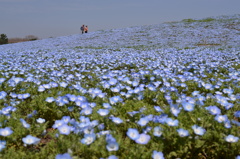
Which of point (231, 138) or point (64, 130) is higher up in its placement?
point (64, 130)

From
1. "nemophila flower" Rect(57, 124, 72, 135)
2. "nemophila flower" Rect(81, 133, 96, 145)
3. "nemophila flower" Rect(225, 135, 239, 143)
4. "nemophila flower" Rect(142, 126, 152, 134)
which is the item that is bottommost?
"nemophila flower" Rect(225, 135, 239, 143)

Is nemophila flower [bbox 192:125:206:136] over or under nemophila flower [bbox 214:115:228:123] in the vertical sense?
under

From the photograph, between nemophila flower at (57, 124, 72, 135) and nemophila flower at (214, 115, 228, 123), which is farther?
nemophila flower at (214, 115, 228, 123)

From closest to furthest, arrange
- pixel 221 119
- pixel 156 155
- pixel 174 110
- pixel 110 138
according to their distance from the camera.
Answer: pixel 156 155
pixel 110 138
pixel 221 119
pixel 174 110

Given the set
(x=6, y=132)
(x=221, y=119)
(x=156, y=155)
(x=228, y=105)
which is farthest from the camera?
(x=228, y=105)

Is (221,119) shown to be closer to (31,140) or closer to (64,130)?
(64,130)

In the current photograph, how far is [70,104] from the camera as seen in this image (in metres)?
3.21

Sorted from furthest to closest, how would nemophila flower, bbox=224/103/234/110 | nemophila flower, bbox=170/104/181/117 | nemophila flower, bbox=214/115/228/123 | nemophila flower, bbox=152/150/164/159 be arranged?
nemophila flower, bbox=224/103/234/110
nemophila flower, bbox=170/104/181/117
nemophila flower, bbox=214/115/228/123
nemophila flower, bbox=152/150/164/159

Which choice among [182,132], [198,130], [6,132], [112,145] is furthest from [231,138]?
[6,132]

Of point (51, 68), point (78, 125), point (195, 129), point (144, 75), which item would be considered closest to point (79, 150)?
point (78, 125)

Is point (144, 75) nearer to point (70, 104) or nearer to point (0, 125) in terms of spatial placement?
point (70, 104)

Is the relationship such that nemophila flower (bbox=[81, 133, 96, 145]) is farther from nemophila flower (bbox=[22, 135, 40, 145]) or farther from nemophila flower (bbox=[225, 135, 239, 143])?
nemophila flower (bbox=[225, 135, 239, 143])

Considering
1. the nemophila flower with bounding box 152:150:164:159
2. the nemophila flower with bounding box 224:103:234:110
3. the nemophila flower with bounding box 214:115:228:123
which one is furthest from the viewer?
the nemophila flower with bounding box 224:103:234:110

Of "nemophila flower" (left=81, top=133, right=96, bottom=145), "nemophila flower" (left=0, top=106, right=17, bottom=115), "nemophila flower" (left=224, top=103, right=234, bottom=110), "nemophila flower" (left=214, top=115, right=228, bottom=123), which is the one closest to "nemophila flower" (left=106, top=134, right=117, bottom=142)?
"nemophila flower" (left=81, top=133, right=96, bottom=145)
